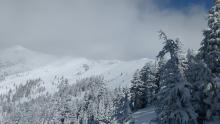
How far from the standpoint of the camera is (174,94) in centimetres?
3225

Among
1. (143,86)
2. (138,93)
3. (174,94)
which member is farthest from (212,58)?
(138,93)

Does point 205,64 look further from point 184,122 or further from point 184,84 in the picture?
point 184,122

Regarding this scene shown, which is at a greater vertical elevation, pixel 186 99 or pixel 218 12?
pixel 218 12

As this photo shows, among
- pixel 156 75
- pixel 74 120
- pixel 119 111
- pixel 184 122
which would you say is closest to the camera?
pixel 184 122

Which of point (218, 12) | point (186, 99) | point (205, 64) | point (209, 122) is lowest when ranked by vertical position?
point (209, 122)

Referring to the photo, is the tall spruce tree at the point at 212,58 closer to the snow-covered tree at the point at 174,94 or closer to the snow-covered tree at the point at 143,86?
the snow-covered tree at the point at 174,94

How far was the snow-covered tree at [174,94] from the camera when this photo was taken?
31.8 metres

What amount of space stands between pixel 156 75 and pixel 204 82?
57.6 metres

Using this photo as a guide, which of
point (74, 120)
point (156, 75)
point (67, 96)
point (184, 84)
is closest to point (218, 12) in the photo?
point (184, 84)

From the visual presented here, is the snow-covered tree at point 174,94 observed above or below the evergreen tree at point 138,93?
below

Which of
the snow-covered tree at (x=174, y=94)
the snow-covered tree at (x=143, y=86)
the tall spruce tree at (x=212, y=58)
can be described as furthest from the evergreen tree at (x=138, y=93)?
the snow-covered tree at (x=174, y=94)

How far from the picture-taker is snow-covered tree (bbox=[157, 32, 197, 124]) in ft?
104

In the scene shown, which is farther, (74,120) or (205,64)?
(74,120)

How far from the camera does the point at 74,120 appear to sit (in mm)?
117500
